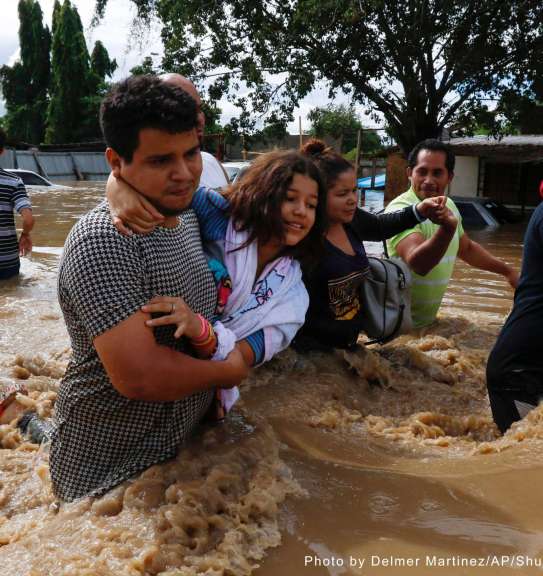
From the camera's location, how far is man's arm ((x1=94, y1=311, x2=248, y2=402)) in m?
1.70

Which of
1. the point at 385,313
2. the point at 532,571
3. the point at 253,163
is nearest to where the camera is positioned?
the point at 532,571

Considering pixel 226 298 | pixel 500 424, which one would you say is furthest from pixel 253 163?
pixel 500 424

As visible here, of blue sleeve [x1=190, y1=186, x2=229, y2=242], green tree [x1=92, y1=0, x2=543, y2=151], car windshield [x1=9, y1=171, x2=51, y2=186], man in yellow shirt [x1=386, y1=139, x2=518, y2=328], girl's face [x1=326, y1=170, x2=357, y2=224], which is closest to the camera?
blue sleeve [x1=190, y1=186, x2=229, y2=242]

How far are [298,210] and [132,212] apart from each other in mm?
873

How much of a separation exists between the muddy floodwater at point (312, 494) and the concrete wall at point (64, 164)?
28.7 m

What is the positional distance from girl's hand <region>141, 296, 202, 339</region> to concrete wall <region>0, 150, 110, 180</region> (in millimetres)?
29819

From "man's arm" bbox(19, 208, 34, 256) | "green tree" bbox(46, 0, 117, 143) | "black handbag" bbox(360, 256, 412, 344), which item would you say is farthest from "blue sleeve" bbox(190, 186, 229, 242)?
"green tree" bbox(46, 0, 117, 143)

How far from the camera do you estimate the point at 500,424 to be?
121 inches

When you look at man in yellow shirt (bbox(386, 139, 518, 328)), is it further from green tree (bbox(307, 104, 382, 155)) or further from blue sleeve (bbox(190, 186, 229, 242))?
green tree (bbox(307, 104, 382, 155))

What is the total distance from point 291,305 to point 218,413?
1.59 ft

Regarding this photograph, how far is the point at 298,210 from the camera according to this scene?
249cm

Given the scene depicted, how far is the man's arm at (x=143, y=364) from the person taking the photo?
66.8 inches

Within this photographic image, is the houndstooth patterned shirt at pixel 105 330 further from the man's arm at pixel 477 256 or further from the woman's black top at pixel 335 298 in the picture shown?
the man's arm at pixel 477 256

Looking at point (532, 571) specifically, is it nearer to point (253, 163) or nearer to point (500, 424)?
point (500, 424)
